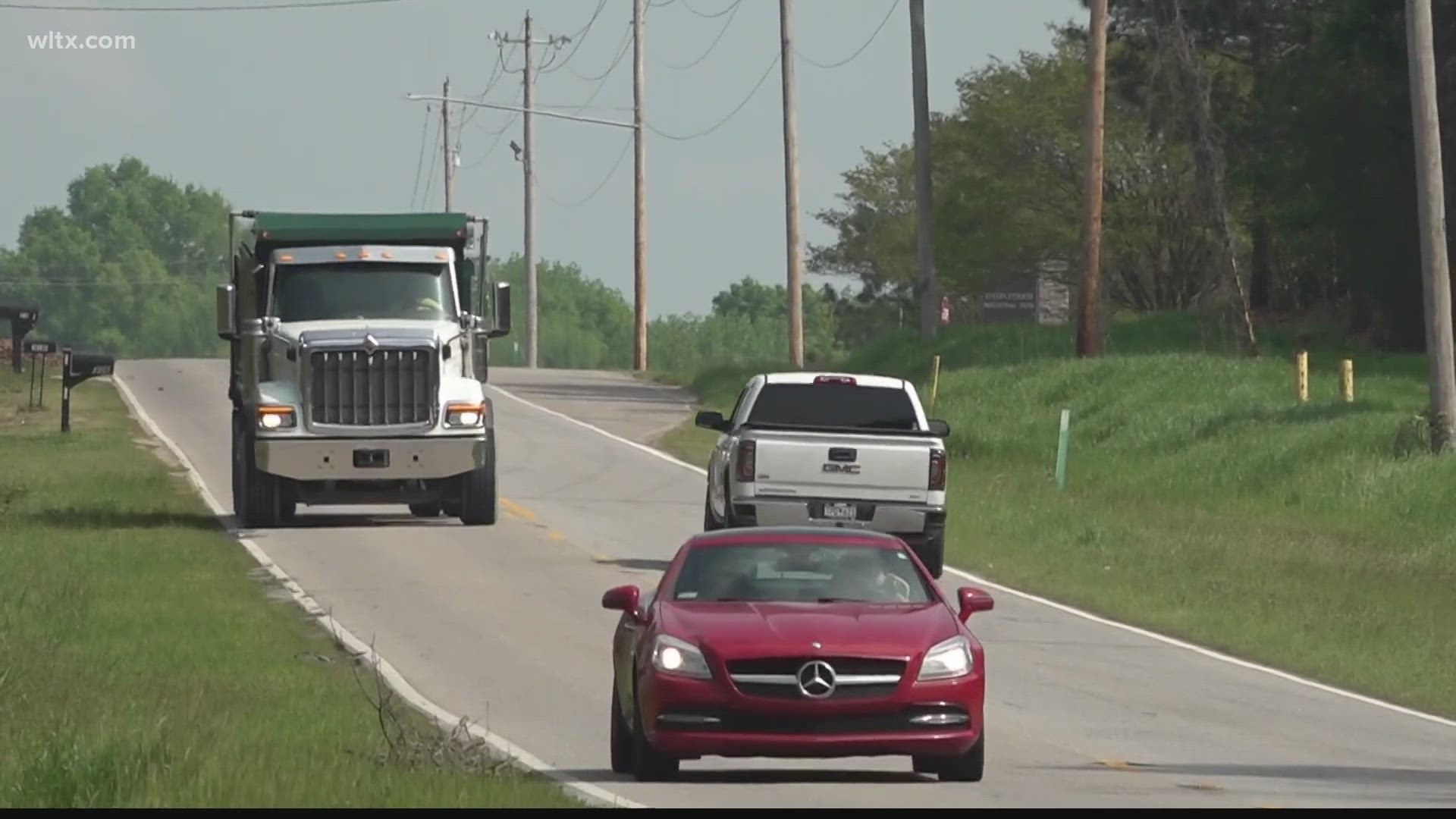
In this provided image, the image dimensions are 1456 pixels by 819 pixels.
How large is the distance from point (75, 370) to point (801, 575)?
38.0 m

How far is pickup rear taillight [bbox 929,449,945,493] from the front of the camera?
26078mm

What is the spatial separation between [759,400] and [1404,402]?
17722 mm

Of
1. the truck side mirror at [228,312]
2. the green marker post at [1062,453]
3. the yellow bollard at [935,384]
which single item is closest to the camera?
the truck side mirror at [228,312]

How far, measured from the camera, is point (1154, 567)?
2944cm

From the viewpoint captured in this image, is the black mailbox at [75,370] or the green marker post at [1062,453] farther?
the black mailbox at [75,370]

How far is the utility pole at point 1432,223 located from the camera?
116 feet

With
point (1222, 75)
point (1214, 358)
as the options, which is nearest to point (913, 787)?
point (1214, 358)

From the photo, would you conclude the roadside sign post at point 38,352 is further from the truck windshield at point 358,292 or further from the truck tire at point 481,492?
the truck windshield at point 358,292

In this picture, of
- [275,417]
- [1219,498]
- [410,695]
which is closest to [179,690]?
[410,695]

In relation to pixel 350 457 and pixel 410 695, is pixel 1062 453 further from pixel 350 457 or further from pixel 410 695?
pixel 410 695

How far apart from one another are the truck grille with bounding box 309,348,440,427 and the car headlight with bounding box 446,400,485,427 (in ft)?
0.70

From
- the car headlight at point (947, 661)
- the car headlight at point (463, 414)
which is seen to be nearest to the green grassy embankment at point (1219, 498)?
the car headlight at point (463, 414)

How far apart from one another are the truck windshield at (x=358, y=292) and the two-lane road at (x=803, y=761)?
261cm
